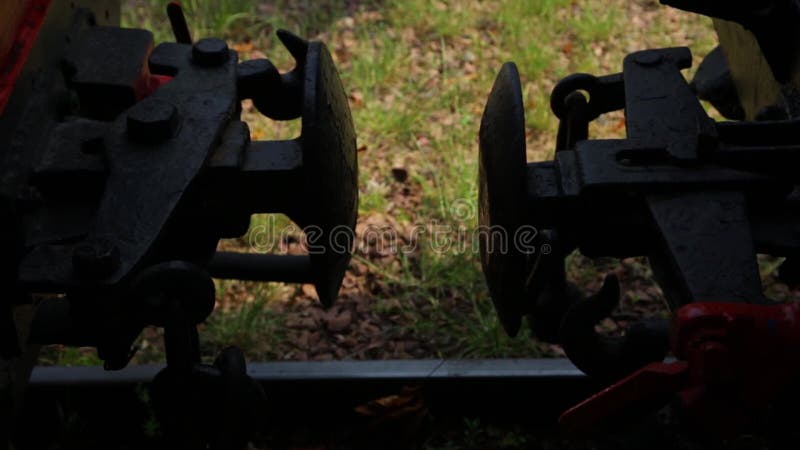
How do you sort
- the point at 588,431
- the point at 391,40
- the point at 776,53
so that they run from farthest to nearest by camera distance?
the point at 391,40 → the point at 588,431 → the point at 776,53

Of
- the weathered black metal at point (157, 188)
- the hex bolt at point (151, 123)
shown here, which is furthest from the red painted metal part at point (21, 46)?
the hex bolt at point (151, 123)

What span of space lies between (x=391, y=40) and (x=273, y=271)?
239 cm

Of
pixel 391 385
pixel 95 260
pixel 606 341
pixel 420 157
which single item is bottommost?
pixel 391 385

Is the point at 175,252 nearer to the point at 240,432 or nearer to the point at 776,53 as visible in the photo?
the point at 240,432

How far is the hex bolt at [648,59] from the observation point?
186cm

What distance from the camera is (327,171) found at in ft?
5.68

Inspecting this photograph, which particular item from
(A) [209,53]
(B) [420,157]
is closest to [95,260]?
(A) [209,53]

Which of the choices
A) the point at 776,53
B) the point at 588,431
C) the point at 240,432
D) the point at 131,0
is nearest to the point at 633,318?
the point at 588,431

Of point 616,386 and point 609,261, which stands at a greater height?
point 616,386

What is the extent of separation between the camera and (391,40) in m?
4.43

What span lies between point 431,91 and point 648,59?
7.62 feet

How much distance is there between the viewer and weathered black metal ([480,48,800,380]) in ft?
5.02

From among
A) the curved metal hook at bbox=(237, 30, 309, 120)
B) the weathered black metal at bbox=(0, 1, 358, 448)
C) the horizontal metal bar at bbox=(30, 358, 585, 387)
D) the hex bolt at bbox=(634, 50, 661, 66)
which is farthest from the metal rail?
the hex bolt at bbox=(634, 50, 661, 66)

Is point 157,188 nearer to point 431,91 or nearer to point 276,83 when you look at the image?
point 276,83
